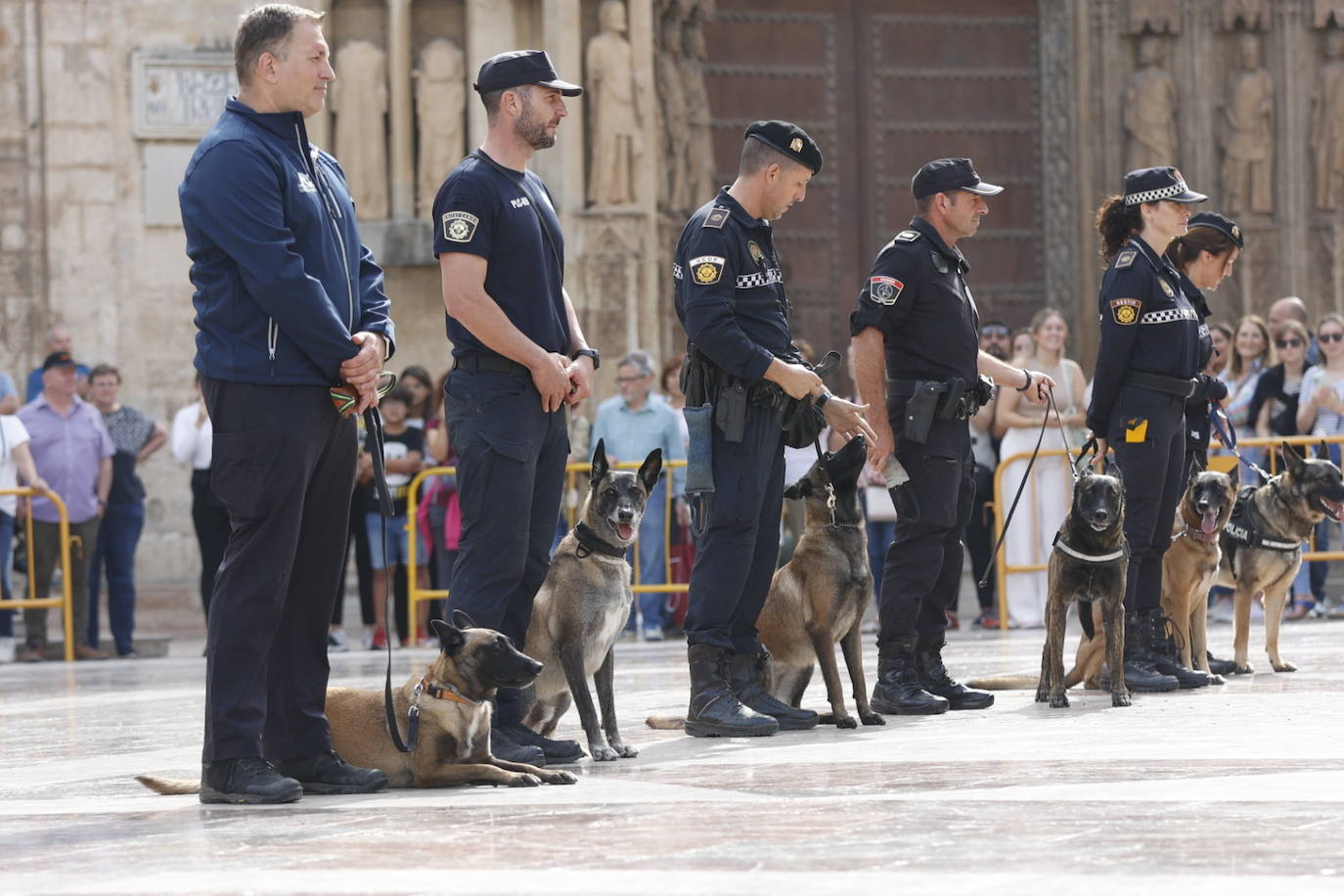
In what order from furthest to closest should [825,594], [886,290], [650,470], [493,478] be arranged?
1. [886,290]
2. [825,594]
3. [650,470]
4. [493,478]

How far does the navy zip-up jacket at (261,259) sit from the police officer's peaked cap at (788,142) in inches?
78.7

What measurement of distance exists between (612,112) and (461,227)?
9865 mm

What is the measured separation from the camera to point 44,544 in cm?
1338

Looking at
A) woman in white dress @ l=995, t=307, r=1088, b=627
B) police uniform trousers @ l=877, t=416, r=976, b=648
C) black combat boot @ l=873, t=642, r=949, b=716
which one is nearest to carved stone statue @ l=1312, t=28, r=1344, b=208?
woman in white dress @ l=995, t=307, r=1088, b=627

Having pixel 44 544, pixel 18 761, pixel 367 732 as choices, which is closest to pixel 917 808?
pixel 367 732

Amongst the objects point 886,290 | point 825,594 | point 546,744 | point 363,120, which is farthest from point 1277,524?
point 363,120

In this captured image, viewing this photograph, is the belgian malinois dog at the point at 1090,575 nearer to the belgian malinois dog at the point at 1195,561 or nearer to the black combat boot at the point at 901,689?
the black combat boot at the point at 901,689

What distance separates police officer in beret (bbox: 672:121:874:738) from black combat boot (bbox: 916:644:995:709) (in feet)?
2.94

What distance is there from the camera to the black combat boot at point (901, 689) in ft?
24.3

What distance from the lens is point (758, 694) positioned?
7020 mm

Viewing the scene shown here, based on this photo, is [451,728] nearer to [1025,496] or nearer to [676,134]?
→ [1025,496]

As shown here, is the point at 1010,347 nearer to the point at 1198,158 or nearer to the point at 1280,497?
the point at 1198,158

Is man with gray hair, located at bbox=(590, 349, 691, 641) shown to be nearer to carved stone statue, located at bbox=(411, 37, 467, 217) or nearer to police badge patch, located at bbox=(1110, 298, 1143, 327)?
carved stone statue, located at bbox=(411, 37, 467, 217)

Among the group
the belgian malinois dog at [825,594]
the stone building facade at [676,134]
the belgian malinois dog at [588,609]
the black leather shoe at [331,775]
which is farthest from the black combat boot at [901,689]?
the stone building facade at [676,134]
